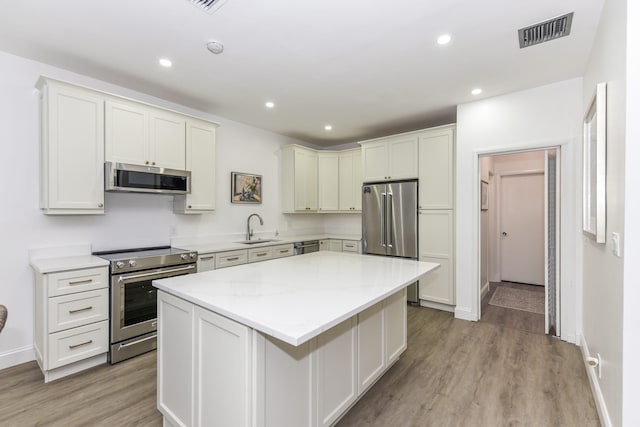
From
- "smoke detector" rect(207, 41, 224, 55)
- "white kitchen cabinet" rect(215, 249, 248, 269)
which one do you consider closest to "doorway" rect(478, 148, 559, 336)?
"white kitchen cabinet" rect(215, 249, 248, 269)

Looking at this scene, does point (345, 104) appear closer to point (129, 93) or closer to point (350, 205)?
point (350, 205)

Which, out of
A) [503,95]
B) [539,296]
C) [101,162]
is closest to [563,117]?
[503,95]

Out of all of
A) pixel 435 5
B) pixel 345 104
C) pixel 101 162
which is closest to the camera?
pixel 435 5

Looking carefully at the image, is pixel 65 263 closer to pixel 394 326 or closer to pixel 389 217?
pixel 394 326

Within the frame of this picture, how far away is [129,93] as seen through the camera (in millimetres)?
3166

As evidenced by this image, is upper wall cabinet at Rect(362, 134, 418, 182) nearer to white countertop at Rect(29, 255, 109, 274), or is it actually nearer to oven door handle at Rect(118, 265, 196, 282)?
oven door handle at Rect(118, 265, 196, 282)

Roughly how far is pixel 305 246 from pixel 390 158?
1.91m

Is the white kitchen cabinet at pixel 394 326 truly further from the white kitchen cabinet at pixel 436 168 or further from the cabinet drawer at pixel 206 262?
the cabinet drawer at pixel 206 262

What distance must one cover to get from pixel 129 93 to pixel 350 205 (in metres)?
3.50

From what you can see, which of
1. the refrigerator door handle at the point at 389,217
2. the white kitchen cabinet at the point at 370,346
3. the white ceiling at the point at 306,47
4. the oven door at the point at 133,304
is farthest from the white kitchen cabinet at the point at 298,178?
the white kitchen cabinet at the point at 370,346

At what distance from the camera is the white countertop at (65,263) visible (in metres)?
2.26

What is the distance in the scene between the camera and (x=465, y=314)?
3.56 metres

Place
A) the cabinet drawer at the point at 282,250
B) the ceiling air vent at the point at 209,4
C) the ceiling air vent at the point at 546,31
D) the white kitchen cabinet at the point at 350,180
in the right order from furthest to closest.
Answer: the white kitchen cabinet at the point at 350,180 → the cabinet drawer at the point at 282,250 → the ceiling air vent at the point at 546,31 → the ceiling air vent at the point at 209,4

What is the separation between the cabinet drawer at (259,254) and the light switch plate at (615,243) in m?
3.33
